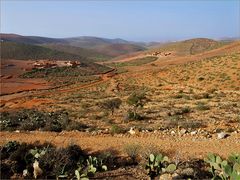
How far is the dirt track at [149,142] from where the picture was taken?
1163 cm

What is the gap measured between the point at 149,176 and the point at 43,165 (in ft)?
9.05

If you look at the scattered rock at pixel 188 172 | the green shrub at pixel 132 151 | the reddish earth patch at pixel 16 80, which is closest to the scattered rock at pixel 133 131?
the green shrub at pixel 132 151

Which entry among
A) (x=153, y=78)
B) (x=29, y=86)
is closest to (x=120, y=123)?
(x=153, y=78)

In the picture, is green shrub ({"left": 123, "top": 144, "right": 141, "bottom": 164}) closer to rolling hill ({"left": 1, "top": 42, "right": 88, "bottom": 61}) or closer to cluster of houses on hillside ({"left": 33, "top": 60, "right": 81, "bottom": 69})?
cluster of houses on hillside ({"left": 33, "top": 60, "right": 81, "bottom": 69})

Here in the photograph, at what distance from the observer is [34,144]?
41.7 ft

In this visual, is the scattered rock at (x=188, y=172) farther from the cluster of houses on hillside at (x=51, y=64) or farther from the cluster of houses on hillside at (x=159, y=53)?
the cluster of houses on hillside at (x=159, y=53)

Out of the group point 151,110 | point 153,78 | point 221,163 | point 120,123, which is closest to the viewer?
point 221,163

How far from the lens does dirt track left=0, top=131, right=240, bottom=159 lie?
11.6m

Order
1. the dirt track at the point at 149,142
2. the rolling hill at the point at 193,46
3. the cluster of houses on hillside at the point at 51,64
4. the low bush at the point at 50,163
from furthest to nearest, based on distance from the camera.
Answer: the rolling hill at the point at 193,46 < the cluster of houses on hillside at the point at 51,64 < the dirt track at the point at 149,142 < the low bush at the point at 50,163

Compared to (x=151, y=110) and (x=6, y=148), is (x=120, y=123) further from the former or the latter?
(x=6, y=148)

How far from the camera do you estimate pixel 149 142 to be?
12688 millimetres

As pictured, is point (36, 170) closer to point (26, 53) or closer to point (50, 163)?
point (50, 163)

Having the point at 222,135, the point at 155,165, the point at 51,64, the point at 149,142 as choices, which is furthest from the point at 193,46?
the point at 155,165

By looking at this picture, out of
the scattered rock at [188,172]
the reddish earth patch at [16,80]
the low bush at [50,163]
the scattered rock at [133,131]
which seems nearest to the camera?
the scattered rock at [188,172]
